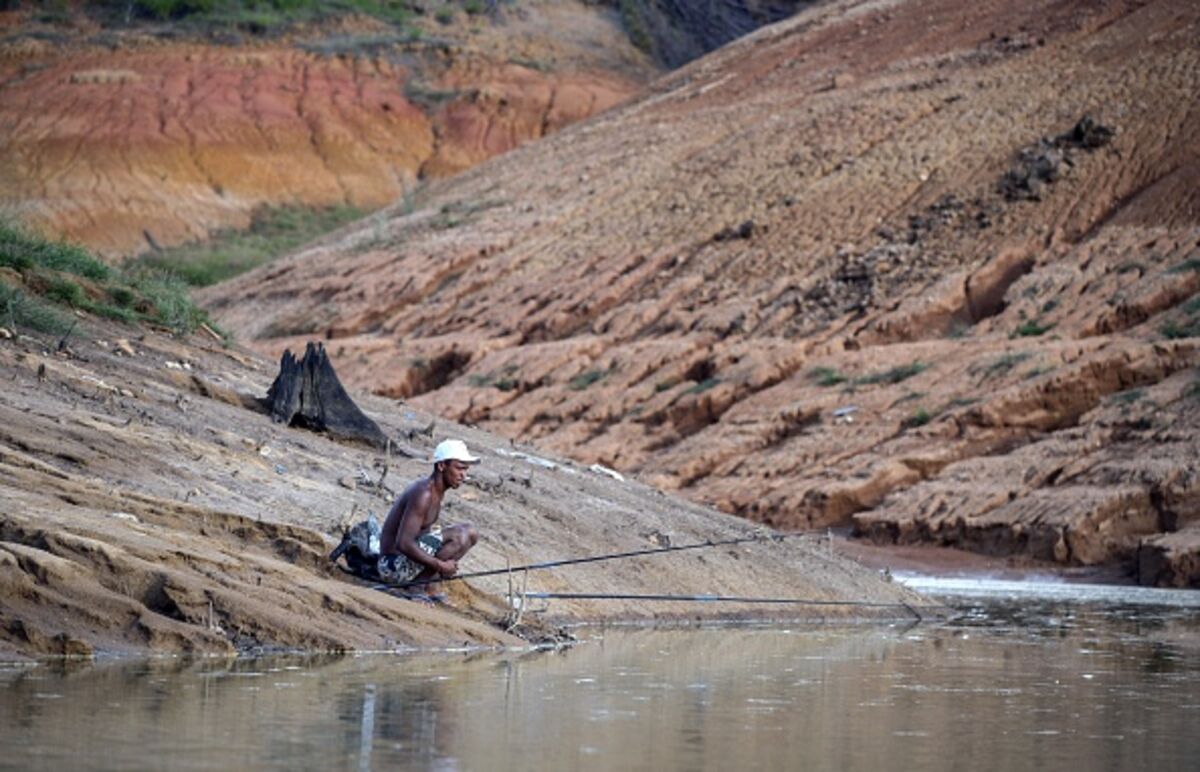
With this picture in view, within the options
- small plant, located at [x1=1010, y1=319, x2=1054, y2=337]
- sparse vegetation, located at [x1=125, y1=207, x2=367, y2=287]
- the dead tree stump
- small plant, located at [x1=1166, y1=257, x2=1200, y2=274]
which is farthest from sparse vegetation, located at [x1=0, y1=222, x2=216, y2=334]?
sparse vegetation, located at [x1=125, y1=207, x2=367, y2=287]

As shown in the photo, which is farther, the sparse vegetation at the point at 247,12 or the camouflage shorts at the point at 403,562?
the sparse vegetation at the point at 247,12

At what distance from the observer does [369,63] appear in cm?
7600

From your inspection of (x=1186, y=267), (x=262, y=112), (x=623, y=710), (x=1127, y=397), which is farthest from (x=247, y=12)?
(x=623, y=710)

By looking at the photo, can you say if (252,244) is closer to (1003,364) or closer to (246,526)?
(1003,364)

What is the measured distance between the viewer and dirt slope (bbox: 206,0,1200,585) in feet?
94.9

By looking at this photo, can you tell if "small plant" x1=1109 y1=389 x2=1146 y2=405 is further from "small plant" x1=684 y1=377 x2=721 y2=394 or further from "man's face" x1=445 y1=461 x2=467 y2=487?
"man's face" x1=445 y1=461 x2=467 y2=487

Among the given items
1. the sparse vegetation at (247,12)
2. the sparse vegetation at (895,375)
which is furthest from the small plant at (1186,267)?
the sparse vegetation at (247,12)

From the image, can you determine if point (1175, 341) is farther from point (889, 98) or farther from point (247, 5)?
point (247, 5)

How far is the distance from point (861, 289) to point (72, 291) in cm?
2103

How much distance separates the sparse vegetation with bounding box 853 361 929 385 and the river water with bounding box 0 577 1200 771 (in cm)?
1866

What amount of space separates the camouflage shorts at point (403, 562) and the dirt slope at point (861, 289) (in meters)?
13.9

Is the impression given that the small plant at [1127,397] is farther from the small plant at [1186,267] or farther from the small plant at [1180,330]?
the small plant at [1186,267]

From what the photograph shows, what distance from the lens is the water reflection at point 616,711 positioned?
824 centimetres

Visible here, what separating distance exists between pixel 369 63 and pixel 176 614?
218 feet
